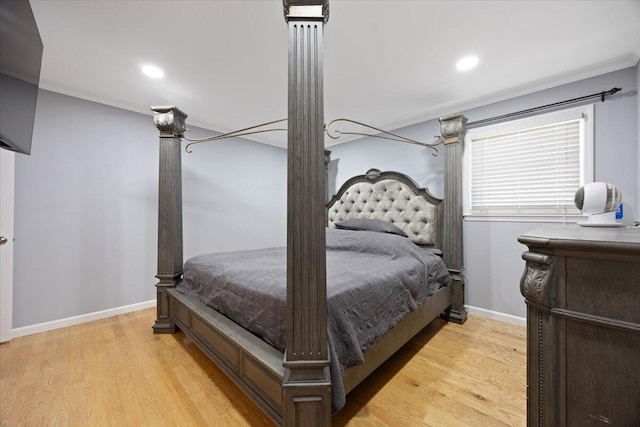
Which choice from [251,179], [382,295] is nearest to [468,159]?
[382,295]

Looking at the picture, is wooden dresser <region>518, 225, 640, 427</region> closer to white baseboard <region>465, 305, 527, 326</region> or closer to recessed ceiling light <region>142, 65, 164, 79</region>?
white baseboard <region>465, 305, 527, 326</region>

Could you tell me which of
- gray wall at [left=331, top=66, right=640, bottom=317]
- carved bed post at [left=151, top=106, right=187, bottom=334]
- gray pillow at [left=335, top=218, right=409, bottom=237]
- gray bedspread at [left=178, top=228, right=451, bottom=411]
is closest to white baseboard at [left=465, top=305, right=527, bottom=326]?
gray wall at [left=331, top=66, right=640, bottom=317]

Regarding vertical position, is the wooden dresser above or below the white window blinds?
below

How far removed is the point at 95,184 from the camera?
2.60m

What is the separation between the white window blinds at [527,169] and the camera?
2.17 metres

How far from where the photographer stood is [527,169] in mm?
2400

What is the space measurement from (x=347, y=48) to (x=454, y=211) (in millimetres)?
1896

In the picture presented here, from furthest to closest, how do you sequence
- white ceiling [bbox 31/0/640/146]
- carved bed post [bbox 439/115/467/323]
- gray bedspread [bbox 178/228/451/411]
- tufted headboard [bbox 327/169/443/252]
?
tufted headboard [bbox 327/169/443/252] → carved bed post [bbox 439/115/467/323] → white ceiling [bbox 31/0/640/146] → gray bedspread [bbox 178/228/451/411]

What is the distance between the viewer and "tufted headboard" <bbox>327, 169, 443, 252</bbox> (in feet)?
8.94

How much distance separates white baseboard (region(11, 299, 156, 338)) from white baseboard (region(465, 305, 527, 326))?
12.5 ft

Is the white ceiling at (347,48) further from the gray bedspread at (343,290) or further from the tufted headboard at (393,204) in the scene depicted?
the gray bedspread at (343,290)

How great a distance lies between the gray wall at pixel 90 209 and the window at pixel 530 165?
3.50 metres

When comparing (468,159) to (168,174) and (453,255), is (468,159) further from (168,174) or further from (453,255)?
(168,174)

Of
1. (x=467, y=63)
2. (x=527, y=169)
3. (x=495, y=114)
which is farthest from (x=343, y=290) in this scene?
(x=495, y=114)
